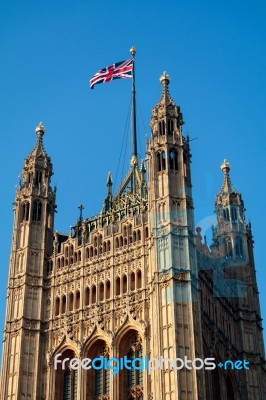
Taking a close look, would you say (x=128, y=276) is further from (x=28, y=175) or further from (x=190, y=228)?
(x=28, y=175)

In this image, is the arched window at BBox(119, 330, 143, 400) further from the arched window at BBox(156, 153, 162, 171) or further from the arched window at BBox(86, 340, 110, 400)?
the arched window at BBox(156, 153, 162, 171)

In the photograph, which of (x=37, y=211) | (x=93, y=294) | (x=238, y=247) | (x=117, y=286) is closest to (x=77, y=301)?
(x=93, y=294)

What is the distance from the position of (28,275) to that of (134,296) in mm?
7614

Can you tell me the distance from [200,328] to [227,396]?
6.76 metres

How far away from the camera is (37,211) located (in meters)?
58.7

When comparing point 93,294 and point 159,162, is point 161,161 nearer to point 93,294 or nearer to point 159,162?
Result: point 159,162

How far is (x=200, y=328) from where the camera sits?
47750 millimetres

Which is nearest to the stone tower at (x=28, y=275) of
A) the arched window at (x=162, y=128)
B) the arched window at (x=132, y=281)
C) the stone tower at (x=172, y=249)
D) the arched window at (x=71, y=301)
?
the arched window at (x=71, y=301)

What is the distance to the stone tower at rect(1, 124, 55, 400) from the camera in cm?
5184

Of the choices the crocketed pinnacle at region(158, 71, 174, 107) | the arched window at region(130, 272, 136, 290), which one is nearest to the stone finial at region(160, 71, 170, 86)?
the crocketed pinnacle at region(158, 71, 174, 107)

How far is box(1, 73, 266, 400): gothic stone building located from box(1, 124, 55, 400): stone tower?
68mm

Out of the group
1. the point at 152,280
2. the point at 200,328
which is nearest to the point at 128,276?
the point at 152,280

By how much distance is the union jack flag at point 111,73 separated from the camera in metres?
63.1

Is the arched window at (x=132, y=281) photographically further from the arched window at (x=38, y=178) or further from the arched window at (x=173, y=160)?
the arched window at (x=38, y=178)
